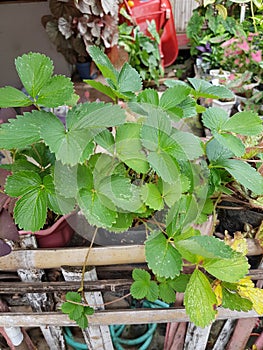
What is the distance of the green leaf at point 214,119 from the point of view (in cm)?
66

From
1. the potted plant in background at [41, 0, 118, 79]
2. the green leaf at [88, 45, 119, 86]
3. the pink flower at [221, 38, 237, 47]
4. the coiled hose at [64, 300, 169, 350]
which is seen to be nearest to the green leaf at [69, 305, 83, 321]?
the green leaf at [88, 45, 119, 86]

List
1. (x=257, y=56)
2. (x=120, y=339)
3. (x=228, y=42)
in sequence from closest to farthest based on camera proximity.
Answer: (x=120, y=339) → (x=257, y=56) → (x=228, y=42)

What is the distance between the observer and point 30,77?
59cm

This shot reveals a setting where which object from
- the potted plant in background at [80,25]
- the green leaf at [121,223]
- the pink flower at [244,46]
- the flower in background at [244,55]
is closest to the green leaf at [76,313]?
the green leaf at [121,223]

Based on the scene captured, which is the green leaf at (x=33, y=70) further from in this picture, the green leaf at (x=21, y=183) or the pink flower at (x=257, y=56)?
the pink flower at (x=257, y=56)

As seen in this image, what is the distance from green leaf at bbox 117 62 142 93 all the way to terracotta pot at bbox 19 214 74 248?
299 millimetres

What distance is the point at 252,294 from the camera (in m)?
0.76

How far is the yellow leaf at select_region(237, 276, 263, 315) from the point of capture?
2.48 ft

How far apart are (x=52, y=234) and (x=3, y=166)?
0.22 m

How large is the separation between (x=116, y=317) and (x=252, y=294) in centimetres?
37

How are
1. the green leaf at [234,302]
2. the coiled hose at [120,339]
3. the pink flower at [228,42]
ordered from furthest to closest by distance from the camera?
1. the pink flower at [228,42]
2. the coiled hose at [120,339]
3. the green leaf at [234,302]

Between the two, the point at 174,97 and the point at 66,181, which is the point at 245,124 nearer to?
the point at 174,97

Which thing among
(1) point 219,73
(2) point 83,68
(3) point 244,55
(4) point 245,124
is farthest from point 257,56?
(4) point 245,124

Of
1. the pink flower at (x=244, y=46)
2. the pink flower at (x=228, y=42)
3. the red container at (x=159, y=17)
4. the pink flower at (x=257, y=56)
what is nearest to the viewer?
the pink flower at (x=257, y=56)
